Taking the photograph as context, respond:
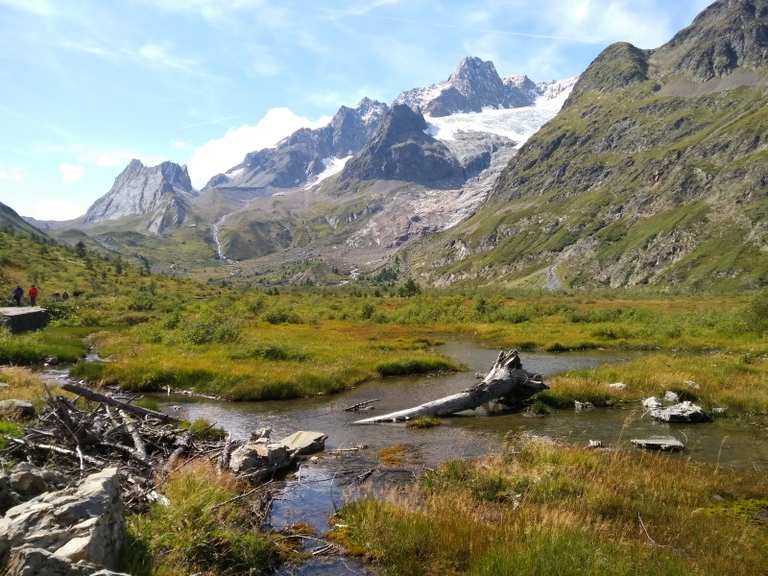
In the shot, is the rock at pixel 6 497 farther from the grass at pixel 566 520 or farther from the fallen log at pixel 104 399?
the fallen log at pixel 104 399

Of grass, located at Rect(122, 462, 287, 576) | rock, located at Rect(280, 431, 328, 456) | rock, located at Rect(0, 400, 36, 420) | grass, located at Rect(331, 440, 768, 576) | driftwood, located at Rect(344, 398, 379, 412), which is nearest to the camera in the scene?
grass, located at Rect(122, 462, 287, 576)

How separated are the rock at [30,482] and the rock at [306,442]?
8.94 metres

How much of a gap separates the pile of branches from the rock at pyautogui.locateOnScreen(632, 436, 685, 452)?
15.1 metres

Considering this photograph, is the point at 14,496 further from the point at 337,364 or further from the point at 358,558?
the point at 337,364

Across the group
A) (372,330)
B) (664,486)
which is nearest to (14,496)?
(664,486)

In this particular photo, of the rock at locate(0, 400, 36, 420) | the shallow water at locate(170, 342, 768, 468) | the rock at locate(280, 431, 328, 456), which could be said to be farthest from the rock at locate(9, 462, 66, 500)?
the shallow water at locate(170, 342, 768, 468)

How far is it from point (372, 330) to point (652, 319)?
3729 cm

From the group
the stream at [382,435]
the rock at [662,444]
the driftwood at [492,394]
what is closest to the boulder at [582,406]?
the stream at [382,435]

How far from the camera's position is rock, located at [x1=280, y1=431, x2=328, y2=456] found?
19.3 metres

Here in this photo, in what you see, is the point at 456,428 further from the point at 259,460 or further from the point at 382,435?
the point at 259,460

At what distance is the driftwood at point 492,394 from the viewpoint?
25.1 meters

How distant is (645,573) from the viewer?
28.6ft

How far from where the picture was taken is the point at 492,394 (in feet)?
87.2

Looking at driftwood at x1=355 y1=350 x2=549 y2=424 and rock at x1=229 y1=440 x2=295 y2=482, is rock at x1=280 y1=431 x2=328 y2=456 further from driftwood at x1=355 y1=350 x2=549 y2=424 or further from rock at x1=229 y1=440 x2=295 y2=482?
driftwood at x1=355 y1=350 x2=549 y2=424
